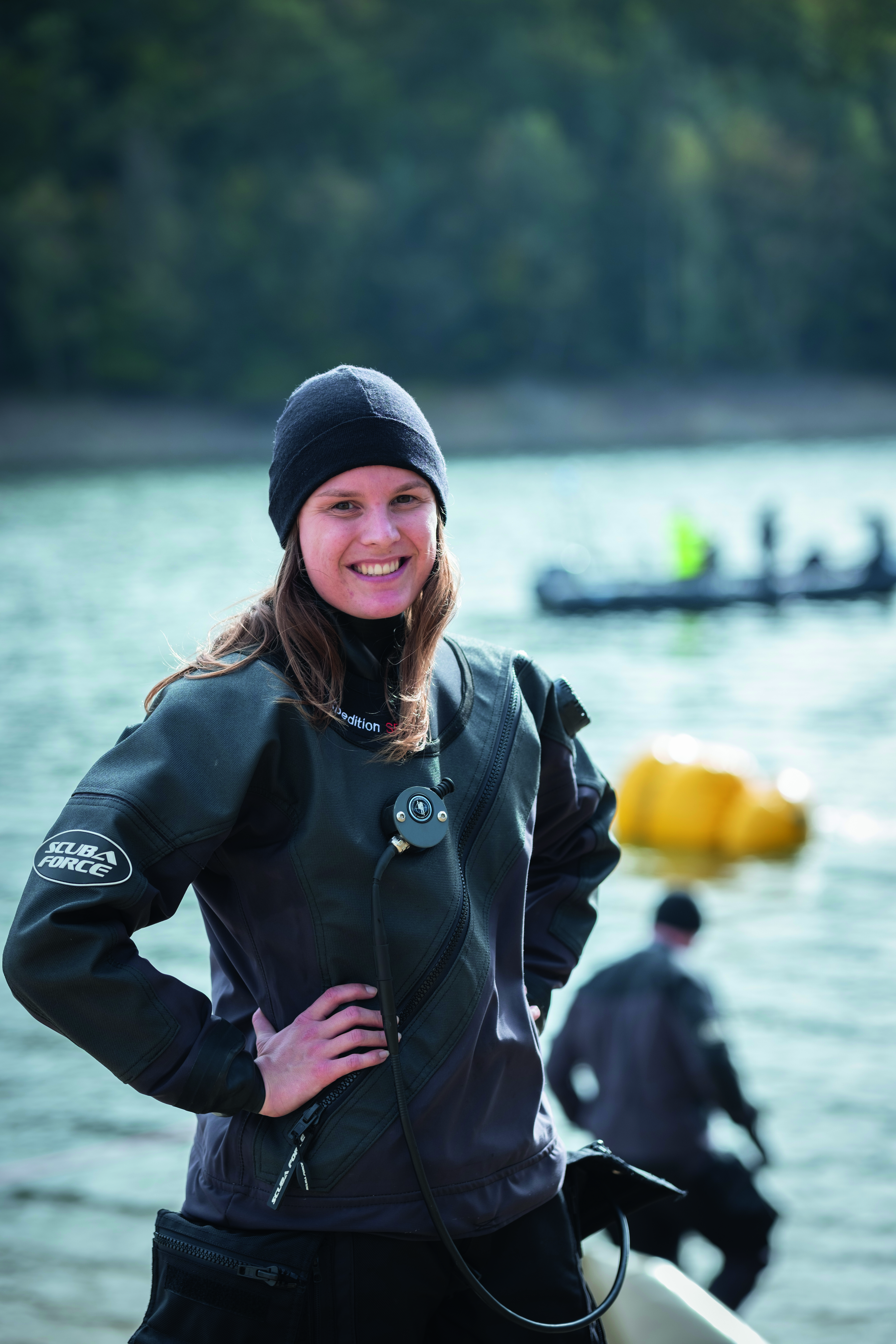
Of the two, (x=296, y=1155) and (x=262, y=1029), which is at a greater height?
(x=262, y=1029)

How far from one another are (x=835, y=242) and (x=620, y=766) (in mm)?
75884

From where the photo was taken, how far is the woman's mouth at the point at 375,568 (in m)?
1.98

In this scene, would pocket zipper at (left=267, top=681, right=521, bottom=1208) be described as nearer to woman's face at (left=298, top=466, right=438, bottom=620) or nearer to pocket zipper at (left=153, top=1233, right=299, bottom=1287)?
pocket zipper at (left=153, top=1233, right=299, bottom=1287)

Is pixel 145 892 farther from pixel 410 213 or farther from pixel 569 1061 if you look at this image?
pixel 410 213

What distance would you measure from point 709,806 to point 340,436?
10507 mm

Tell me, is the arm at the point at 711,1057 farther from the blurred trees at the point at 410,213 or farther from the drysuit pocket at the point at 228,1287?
the blurred trees at the point at 410,213

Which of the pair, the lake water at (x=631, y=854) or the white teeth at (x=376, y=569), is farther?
the lake water at (x=631, y=854)

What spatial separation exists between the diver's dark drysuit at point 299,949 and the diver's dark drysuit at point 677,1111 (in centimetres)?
268

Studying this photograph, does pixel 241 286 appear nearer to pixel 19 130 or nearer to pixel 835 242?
pixel 19 130

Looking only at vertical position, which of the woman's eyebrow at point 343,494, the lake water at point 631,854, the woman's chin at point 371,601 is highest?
the woman's eyebrow at point 343,494

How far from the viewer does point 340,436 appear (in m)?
1.93

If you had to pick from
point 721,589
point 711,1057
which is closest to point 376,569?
point 711,1057

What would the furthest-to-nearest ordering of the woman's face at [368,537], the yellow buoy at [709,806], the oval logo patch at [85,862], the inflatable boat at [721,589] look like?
the inflatable boat at [721,589] < the yellow buoy at [709,806] < the woman's face at [368,537] < the oval logo patch at [85,862]

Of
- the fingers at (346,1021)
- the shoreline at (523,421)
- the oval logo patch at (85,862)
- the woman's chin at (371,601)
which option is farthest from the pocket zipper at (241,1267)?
the shoreline at (523,421)
